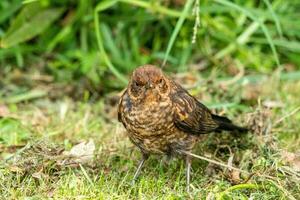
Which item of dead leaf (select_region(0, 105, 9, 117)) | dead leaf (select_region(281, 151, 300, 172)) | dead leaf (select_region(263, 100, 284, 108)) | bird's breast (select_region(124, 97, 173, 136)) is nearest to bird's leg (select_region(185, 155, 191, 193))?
bird's breast (select_region(124, 97, 173, 136))

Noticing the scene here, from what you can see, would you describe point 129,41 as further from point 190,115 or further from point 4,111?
point 190,115

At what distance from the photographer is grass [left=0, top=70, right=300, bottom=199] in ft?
12.2

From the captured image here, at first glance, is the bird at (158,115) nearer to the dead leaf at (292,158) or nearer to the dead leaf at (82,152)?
the dead leaf at (82,152)

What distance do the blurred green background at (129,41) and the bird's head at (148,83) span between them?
1552 millimetres

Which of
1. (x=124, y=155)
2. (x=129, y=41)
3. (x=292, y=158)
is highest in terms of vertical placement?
(x=129, y=41)

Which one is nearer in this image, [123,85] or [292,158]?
[292,158]

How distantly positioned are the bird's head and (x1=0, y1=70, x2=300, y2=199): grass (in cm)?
48

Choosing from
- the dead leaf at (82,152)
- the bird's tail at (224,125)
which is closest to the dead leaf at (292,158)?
the bird's tail at (224,125)

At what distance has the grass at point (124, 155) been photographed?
12.2 ft

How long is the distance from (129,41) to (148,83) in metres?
2.10

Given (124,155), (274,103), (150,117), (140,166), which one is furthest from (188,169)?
(274,103)

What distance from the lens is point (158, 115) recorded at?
12.5ft

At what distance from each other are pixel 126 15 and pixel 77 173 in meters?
2.04

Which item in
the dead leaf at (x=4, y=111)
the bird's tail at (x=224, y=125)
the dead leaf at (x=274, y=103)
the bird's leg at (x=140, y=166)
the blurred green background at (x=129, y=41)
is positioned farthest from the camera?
the blurred green background at (x=129, y=41)
